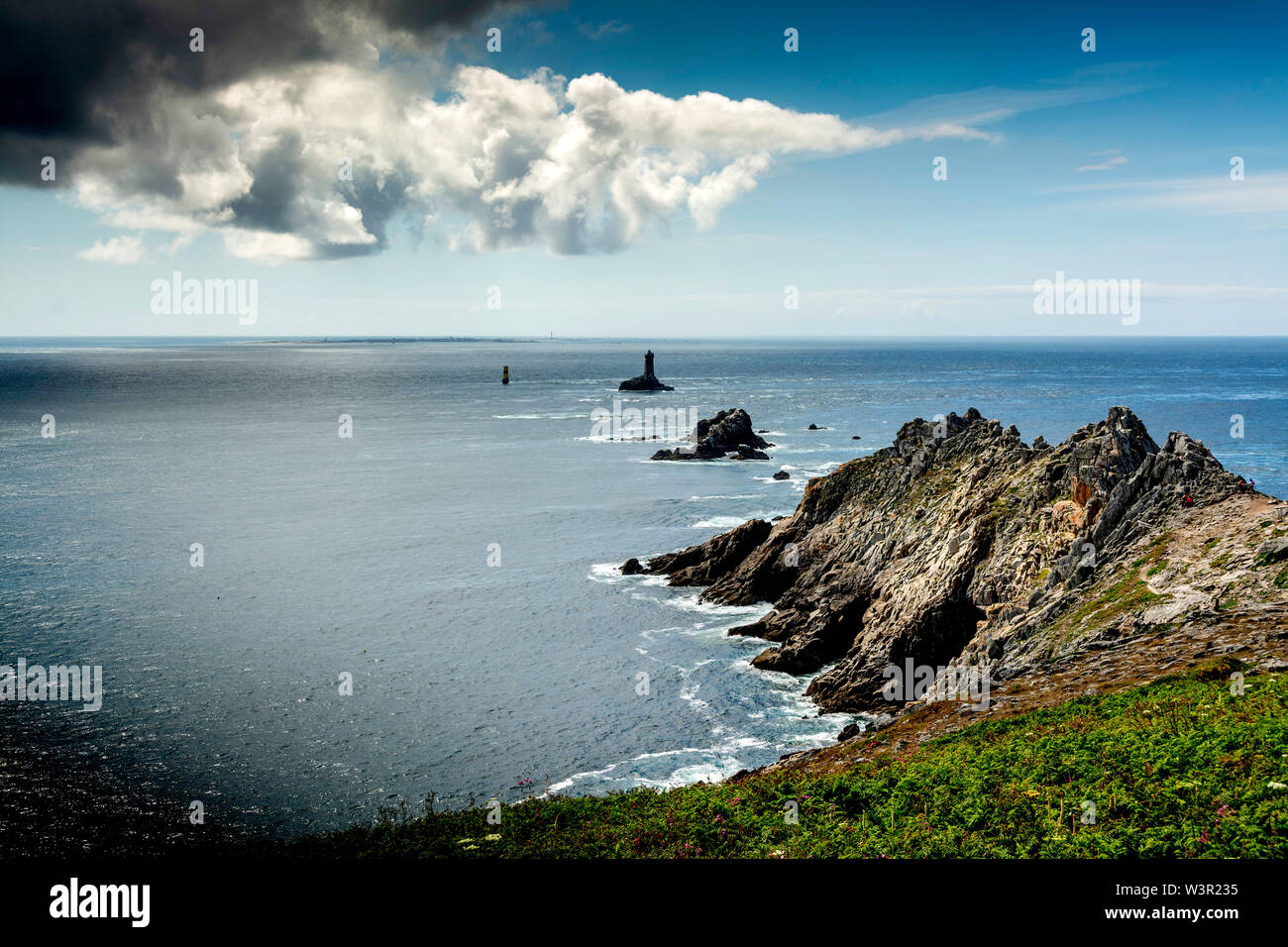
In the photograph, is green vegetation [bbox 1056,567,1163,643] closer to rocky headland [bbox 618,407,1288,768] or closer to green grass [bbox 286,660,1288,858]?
rocky headland [bbox 618,407,1288,768]

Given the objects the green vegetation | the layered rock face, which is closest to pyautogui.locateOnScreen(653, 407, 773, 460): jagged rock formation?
the layered rock face

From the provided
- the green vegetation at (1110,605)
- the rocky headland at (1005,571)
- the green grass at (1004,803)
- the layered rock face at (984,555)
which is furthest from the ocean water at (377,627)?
the green grass at (1004,803)

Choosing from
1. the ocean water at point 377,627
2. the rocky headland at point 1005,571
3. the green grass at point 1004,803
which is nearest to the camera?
the green grass at point 1004,803

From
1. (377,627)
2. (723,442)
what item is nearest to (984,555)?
(377,627)

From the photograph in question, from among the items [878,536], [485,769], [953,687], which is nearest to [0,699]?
[485,769]

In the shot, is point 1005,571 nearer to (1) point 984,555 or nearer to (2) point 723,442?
(1) point 984,555

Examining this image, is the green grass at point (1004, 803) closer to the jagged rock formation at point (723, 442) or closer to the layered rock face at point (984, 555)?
the layered rock face at point (984, 555)

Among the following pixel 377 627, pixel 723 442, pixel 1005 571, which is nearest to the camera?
pixel 1005 571
